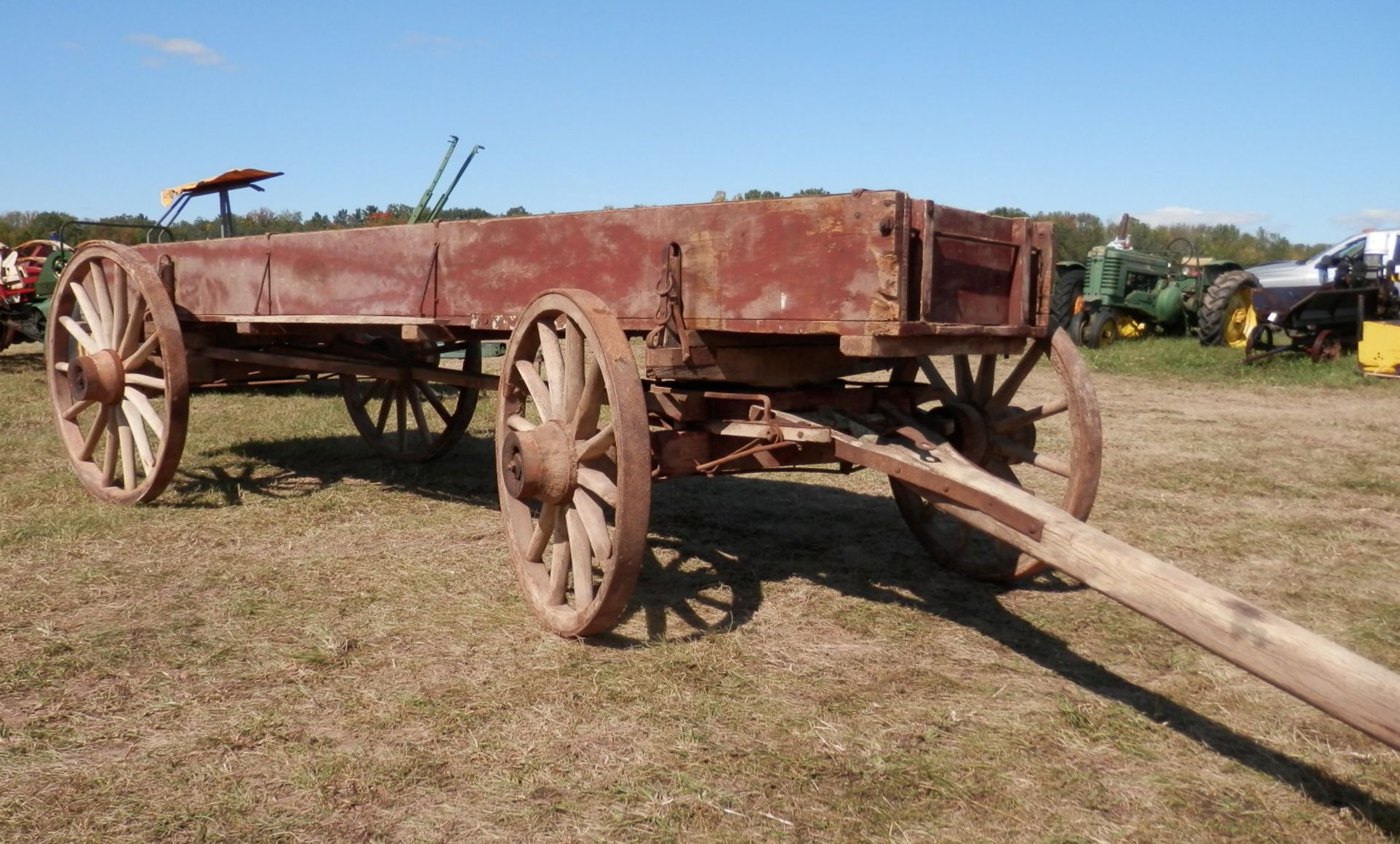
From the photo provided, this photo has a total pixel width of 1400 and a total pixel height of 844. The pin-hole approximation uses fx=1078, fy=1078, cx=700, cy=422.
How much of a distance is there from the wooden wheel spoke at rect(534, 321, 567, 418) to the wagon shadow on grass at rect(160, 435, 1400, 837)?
742 mm

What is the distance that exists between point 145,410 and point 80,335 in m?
0.73

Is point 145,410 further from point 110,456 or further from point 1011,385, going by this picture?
point 1011,385

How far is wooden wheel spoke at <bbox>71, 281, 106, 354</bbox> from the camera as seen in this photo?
524cm

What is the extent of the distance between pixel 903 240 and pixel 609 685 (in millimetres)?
1452

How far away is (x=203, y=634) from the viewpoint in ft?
11.1

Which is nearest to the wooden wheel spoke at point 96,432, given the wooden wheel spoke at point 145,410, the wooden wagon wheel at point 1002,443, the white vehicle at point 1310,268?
the wooden wheel spoke at point 145,410

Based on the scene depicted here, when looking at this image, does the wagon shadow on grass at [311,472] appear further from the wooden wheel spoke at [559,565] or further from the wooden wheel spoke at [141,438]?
the wooden wheel spoke at [559,565]

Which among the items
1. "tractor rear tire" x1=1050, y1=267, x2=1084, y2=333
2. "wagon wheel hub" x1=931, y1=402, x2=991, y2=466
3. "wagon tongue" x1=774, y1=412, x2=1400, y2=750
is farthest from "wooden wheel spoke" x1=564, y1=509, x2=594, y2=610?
"tractor rear tire" x1=1050, y1=267, x2=1084, y2=333

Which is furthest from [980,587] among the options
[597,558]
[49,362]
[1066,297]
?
[1066,297]

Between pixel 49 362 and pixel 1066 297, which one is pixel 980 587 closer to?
pixel 49 362

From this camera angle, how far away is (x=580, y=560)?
3.30m

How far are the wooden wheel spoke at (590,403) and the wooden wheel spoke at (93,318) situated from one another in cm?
315

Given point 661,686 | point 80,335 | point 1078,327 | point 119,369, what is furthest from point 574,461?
point 1078,327

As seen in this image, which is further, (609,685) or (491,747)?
(609,685)
